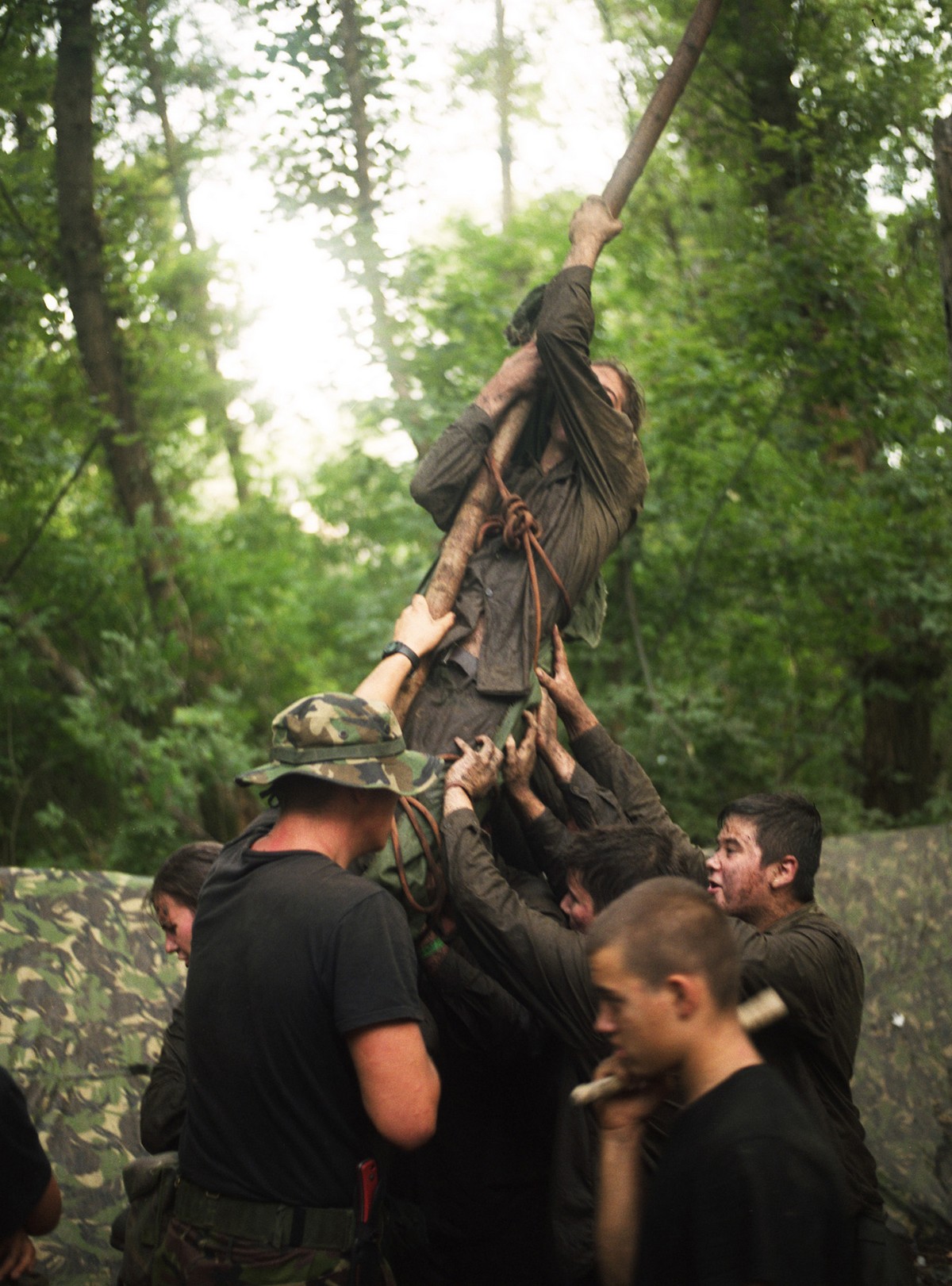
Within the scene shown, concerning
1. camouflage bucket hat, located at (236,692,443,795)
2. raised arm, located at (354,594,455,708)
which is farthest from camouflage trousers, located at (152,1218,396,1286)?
raised arm, located at (354,594,455,708)

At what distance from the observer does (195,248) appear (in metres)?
10.9

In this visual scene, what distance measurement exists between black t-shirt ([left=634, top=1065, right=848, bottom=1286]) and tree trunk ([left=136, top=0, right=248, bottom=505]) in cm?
744

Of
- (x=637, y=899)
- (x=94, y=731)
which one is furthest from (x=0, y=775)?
(x=637, y=899)

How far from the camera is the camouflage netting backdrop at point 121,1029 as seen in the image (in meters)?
4.04

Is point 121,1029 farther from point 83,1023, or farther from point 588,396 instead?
point 588,396

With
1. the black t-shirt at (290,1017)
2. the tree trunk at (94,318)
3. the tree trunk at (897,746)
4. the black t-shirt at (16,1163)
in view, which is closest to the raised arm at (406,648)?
the black t-shirt at (290,1017)

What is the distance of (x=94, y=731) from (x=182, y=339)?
3.53 m

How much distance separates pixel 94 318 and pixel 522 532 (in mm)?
5888

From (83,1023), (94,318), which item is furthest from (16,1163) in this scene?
(94,318)

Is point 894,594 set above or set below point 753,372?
below

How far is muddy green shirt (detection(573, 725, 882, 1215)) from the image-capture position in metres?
2.61

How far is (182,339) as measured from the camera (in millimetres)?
9039

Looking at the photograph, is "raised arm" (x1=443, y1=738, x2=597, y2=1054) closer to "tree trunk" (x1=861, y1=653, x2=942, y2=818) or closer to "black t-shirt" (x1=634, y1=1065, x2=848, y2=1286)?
"black t-shirt" (x1=634, y1=1065, x2=848, y2=1286)

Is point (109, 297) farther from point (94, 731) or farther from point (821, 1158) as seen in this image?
point (821, 1158)
